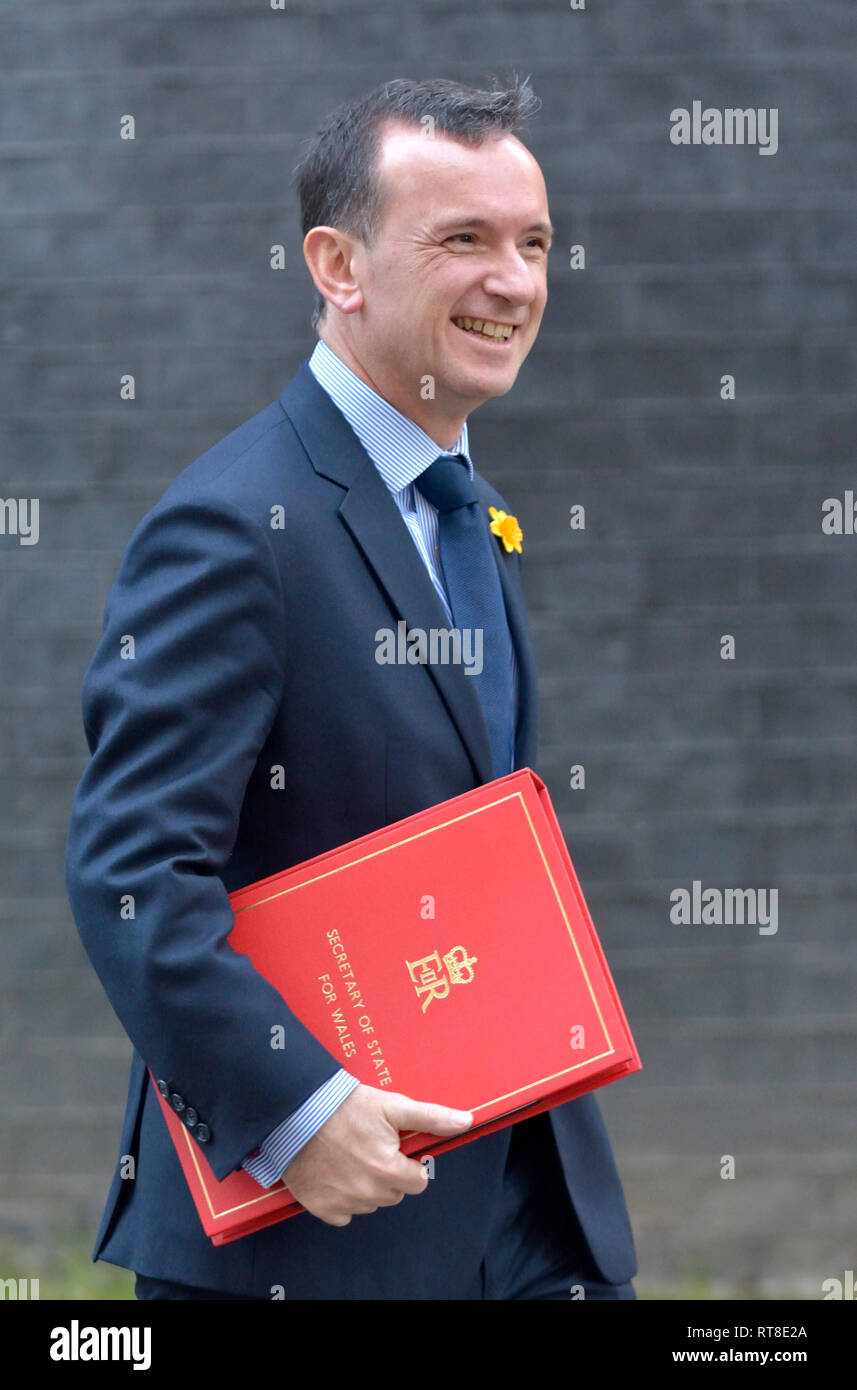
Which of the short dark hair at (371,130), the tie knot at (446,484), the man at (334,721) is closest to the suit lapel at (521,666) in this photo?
the man at (334,721)

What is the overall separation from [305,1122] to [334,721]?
19.4 inches

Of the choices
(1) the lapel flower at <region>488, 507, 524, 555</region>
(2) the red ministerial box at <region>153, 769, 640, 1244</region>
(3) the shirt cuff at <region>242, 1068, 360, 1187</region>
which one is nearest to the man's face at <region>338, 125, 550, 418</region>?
(1) the lapel flower at <region>488, 507, 524, 555</region>

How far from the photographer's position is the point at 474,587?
2.14 meters

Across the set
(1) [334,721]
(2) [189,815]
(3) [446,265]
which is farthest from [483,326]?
(2) [189,815]

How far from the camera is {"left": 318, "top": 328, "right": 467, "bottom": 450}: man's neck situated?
2078 millimetres

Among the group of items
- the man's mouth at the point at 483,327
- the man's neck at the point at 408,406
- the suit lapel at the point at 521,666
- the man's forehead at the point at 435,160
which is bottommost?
the suit lapel at the point at 521,666

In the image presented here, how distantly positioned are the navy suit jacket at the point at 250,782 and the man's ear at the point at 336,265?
0.40 ft

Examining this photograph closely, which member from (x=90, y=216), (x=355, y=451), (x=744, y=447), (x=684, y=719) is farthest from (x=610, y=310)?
(x=355, y=451)

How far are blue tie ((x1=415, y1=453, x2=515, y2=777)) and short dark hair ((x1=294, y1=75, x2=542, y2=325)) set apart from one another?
36 centimetres

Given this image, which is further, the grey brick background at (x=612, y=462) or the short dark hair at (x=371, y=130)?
the grey brick background at (x=612, y=462)

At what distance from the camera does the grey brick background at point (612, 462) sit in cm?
358

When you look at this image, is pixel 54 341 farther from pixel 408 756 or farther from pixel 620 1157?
pixel 620 1157

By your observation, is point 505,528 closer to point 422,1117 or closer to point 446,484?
point 446,484

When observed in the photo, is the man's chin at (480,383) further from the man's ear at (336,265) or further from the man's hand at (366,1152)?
the man's hand at (366,1152)
